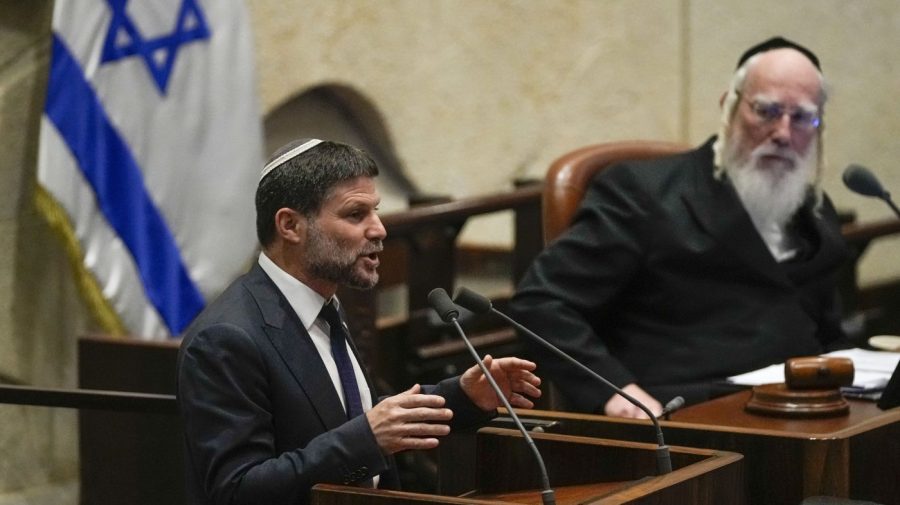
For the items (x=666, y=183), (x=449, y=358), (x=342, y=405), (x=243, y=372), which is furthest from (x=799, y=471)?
(x=449, y=358)

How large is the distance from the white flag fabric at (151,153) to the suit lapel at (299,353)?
6.55 feet

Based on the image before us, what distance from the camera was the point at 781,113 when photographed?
4168 mm

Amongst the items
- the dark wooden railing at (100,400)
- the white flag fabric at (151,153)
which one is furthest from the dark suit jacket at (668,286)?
the white flag fabric at (151,153)

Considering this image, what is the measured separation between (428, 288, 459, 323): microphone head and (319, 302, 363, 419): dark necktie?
8.0 inches

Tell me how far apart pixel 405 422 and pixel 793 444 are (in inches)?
35.2

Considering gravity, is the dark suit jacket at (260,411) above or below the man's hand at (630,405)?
above

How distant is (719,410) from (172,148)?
2128 millimetres

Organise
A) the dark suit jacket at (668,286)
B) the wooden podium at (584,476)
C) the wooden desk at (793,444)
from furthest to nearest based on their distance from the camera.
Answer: the dark suit jacket at (668,286), the wooden desk at (793,444), the wooden podium at (584,476)

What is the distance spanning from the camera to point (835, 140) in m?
7.65

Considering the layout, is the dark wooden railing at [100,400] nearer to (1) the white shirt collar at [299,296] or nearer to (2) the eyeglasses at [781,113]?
(1) the white shirt collar at [299,296]

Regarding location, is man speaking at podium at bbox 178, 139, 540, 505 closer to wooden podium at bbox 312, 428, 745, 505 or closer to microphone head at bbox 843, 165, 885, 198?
wooden podium at bbox 312, 428, 745, 505

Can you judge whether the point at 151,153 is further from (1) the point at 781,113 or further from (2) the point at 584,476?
(2) the point at 584,476

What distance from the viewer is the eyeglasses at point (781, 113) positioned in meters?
4.17

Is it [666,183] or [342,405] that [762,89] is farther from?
[342,405]
